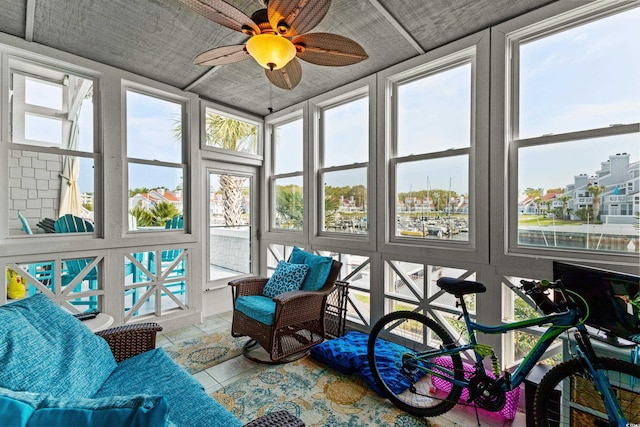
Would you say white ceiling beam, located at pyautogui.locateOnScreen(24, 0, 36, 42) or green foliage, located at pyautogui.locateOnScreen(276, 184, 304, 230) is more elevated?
white ceiling beam, located at pyautogui.locateOnScreen(24, 0, 36, 42)

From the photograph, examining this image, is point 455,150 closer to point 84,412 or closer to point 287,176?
point 287,176

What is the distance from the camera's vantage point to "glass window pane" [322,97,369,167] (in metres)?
3.20

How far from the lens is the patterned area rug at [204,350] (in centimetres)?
253

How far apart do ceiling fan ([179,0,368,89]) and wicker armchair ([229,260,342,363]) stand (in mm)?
1805

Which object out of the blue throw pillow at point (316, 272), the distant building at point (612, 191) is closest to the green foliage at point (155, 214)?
the blue throw pillow at point (316, 272)

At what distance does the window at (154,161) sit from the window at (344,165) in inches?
71.3

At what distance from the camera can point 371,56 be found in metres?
2.66

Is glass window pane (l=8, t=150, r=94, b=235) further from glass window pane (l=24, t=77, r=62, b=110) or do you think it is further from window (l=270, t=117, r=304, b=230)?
window (l=270, t=117, r=304, b=230)

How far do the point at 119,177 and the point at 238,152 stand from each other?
149 centimetres

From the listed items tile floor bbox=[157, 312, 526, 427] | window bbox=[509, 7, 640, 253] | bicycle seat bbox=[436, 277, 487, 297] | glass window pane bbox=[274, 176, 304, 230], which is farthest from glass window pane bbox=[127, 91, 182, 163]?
window bbox=[509, 7, 640, 253]

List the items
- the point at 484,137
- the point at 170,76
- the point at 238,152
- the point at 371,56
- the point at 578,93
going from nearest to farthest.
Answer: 1. the point at 578,93
2. the point at 484,137
3. the point at 371,56
4. the point at 170,76
5. the point at 238,152

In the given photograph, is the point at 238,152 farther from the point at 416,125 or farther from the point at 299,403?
the point at 299,403

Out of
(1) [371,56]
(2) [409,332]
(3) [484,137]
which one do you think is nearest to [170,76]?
(1) [371,56]

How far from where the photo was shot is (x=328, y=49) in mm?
1805
